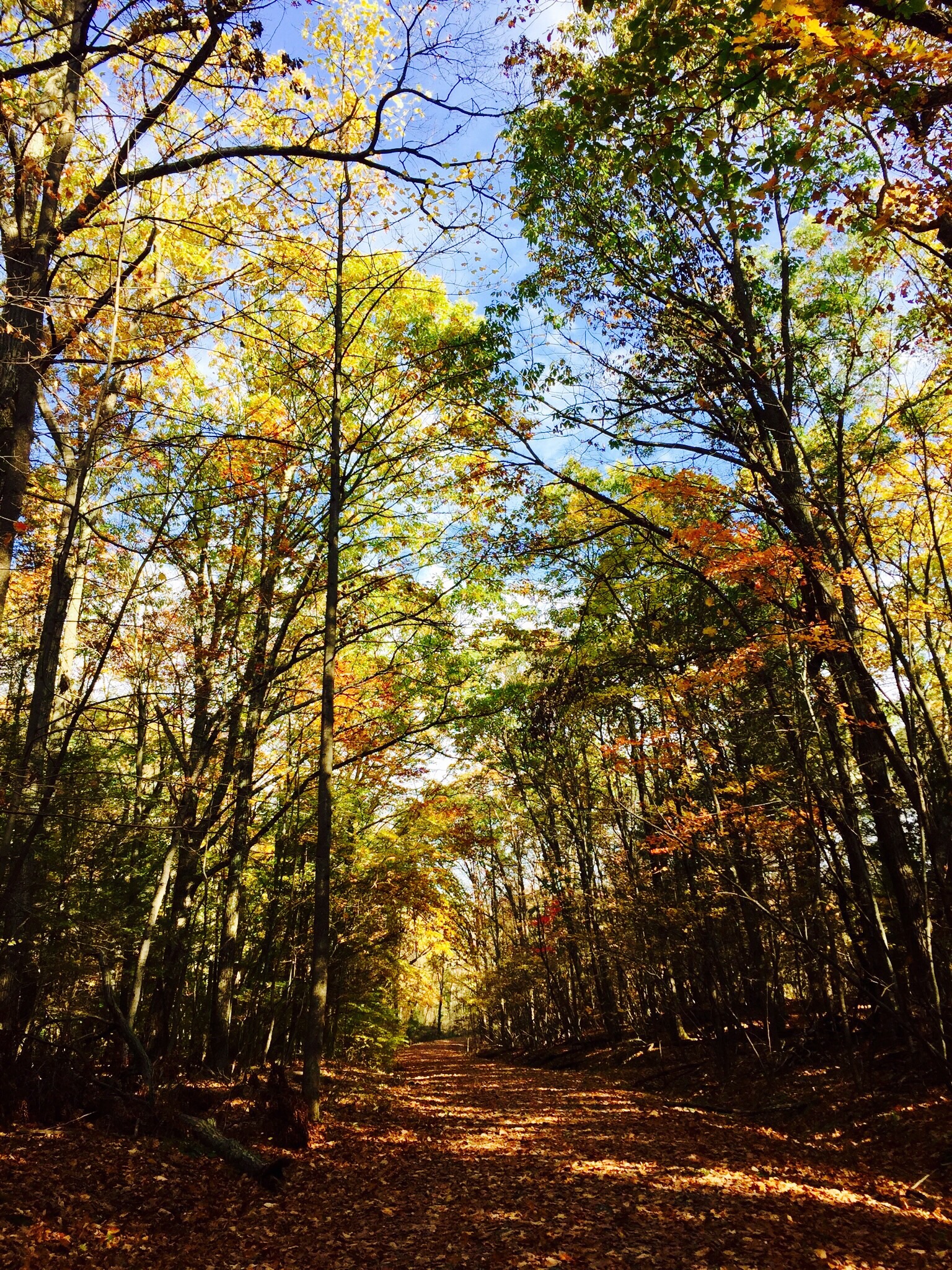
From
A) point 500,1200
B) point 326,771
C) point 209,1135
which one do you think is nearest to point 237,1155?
point 209,1135

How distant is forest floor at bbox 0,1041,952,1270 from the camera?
4.54m

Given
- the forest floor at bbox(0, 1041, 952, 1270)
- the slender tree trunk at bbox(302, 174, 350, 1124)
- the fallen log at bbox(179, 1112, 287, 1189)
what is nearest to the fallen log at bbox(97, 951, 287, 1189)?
the fallen log at bbox(179, 1112, 287, 1189)

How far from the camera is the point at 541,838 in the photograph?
23531 millimetres

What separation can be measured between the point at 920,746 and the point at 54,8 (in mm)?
13513

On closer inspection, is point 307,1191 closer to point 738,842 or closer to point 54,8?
point 738,842

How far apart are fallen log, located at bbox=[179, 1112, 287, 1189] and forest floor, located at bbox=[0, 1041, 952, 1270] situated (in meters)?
0.12

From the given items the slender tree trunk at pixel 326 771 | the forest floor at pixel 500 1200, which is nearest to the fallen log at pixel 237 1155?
the forest floor at pixel 500 1200

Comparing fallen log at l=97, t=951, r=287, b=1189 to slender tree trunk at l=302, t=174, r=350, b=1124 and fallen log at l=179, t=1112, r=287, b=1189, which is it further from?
slender tree trunk at l=302, t=174, r=350, b=1124

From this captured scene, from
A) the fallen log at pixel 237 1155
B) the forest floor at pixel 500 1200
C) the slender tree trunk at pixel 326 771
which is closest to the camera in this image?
the forest floor at pixel 500 1200

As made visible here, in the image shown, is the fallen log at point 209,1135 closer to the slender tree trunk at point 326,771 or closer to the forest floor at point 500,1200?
the forest floor at point 500,1200

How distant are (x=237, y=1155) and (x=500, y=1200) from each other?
2.58 metres

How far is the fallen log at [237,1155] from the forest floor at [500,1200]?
12cm

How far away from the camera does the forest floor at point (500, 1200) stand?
454 cm

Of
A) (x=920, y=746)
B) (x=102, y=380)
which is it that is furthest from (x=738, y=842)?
(x=102, y=380)
